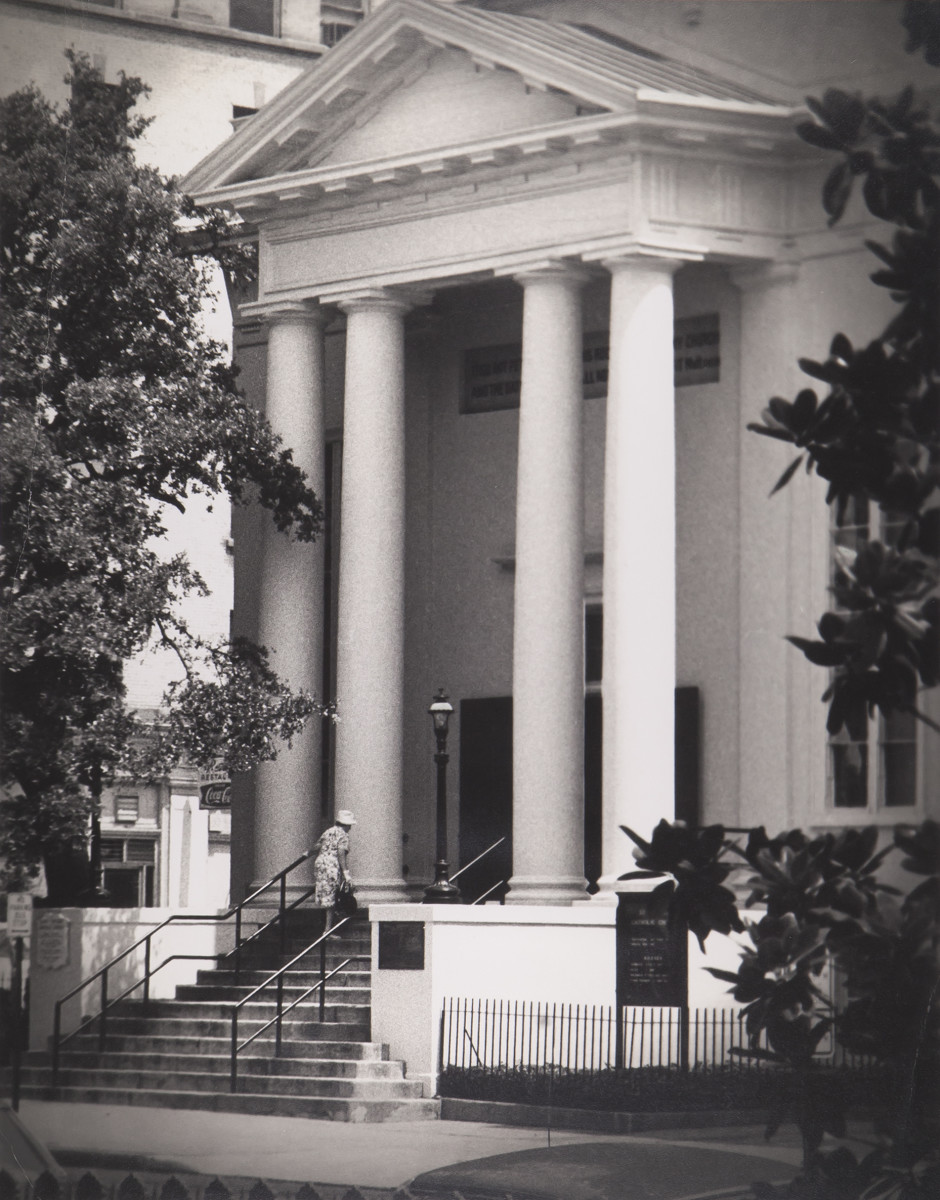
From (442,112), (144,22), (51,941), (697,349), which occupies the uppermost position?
(442,112)

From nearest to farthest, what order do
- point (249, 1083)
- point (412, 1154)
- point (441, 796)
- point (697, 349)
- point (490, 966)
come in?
point (412, 1154)
point (249, 1083)
point (490, 966)
point (441, 796)
point (697, 349)

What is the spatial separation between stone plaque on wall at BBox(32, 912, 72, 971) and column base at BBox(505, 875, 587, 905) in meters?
3.90

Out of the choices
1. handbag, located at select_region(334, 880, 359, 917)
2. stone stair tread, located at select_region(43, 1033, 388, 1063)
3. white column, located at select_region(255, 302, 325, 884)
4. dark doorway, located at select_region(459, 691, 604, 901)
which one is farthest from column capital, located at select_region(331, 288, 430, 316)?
stone stair tread, located at select_region(43, 1033, 388, 1063)

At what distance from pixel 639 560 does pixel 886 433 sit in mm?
12097

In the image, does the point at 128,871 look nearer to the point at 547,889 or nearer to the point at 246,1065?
the point at 246,1065

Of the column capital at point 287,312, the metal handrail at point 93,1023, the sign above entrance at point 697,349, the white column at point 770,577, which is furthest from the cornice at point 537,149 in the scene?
the metal handrail at point 93,1023

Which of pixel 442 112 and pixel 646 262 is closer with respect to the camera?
pixel 646 262

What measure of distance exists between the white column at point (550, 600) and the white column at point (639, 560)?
0.55 meters

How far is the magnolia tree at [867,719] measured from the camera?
4.95m

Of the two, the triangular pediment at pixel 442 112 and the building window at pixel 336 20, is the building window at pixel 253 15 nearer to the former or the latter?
the building window at pixel 336 20

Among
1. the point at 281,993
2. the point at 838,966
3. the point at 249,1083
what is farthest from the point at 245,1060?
the point at 838,966

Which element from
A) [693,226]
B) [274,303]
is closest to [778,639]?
[693,226]

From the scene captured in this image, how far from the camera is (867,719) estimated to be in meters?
5.21

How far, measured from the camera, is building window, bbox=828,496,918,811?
30.2ft
